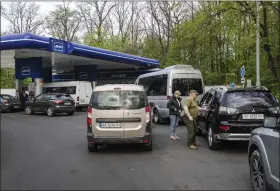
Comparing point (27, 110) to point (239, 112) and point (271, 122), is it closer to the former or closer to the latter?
point (271, 122)

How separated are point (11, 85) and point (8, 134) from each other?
344 millimetres

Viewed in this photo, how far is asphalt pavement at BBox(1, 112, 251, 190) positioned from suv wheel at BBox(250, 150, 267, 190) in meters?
0.23

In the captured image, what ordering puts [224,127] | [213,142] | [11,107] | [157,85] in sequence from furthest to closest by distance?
1. [157,85]
2. [213,142]
3. [224,127]
4. [11,107]

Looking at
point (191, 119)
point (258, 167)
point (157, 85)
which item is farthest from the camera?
point (157, 85)

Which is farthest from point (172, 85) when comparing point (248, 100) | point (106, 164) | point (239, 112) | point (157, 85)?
point (106, 164)

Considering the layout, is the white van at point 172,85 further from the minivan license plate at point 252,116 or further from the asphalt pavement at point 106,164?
the minivan license plate at point 252,116

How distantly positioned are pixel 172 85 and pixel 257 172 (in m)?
10.5

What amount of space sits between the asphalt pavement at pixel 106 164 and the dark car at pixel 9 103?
0.05 metres

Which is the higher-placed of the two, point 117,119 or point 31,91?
point 31,91

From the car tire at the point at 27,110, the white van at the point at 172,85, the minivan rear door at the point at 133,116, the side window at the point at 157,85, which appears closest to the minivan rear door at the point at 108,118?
the minivan rear door at the point at 133,116

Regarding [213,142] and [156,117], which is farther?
[156,117]

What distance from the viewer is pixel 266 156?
4.69 metres

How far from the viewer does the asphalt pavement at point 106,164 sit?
262 centimetres

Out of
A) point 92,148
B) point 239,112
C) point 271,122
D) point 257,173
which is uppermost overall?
point 271,122
